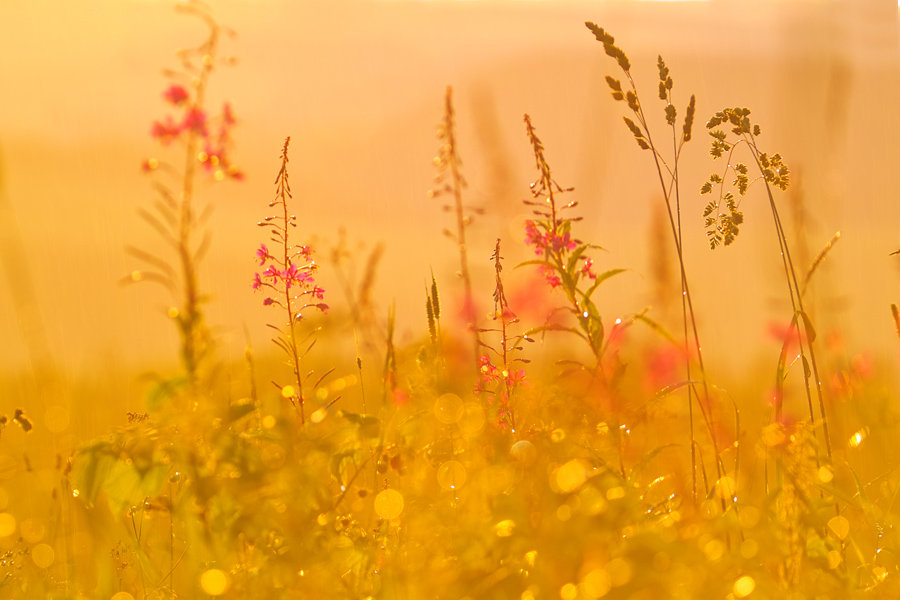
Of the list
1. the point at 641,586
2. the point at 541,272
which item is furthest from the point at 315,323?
the point at 641,586

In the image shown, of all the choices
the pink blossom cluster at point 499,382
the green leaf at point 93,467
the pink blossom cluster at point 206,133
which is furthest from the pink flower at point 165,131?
the pink blossom cluster at point 499,382

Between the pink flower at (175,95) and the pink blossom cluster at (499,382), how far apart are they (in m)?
1.06

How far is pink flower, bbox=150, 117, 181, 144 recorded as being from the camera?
5.39 feet

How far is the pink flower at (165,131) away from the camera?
1.64 metres

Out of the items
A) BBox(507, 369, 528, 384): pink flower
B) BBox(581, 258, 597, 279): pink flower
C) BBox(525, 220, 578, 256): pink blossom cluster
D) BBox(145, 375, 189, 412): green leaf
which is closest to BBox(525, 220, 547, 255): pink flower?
BBox(525, 220, 578, 256): pink blossom cluster

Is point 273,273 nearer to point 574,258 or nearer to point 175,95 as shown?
point 175,95

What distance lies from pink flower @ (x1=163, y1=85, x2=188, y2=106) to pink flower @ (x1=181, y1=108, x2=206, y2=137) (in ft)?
0.35

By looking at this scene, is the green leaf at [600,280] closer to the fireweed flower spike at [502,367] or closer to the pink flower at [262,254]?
the fireweed flower spike at [502,367]

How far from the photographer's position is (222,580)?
134 centimetres

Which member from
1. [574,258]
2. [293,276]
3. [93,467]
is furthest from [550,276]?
[93,467]

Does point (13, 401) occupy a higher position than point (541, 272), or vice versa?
point (541, 272)

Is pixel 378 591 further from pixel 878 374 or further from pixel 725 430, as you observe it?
pixel 878 374

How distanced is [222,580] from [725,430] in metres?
1.71

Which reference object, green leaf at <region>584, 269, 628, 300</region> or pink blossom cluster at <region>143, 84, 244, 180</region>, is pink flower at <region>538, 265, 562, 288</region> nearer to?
green leaf at <region>584, 269, 628, 300</region>
